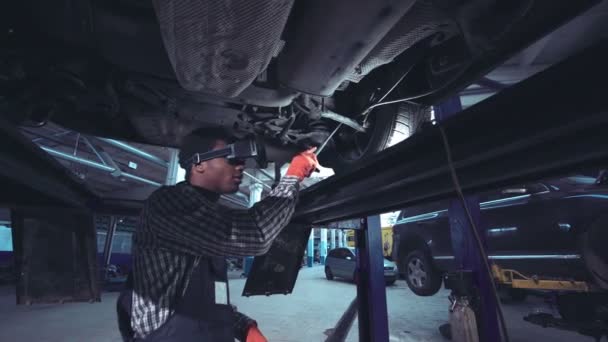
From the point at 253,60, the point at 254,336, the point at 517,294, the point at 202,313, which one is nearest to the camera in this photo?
the point at 253,60

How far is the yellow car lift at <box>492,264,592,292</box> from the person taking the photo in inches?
105

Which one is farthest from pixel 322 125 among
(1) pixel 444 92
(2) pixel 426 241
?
(2) pixel 426 241

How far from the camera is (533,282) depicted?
2992mm

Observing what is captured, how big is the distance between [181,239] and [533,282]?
3.55 m

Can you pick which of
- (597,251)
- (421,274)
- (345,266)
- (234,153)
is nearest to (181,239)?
(234,153)

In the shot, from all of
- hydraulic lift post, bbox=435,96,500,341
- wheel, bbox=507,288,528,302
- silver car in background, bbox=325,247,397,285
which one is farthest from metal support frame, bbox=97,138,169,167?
wheel, bbox=507,288,528,302

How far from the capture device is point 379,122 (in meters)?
1.69

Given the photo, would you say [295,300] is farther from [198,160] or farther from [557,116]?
[557,116]

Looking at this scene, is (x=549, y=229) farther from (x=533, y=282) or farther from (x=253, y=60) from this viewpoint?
(x=253, y=60)

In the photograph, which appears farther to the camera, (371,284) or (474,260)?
(474,260)

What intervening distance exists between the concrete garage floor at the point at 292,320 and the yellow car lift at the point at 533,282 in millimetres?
650

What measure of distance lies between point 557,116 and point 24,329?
18.1 ft

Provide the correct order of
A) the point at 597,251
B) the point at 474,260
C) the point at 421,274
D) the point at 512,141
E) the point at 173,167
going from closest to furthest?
1. the point at 512,141
2. the point at 474,260
3. the point at 597,251
4. the point at 421,274
5. the point at 173,167

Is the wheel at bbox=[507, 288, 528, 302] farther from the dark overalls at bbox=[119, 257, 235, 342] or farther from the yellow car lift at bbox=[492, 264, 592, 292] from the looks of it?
the dark overalls at bbox=[119, 257, 235, 342]
